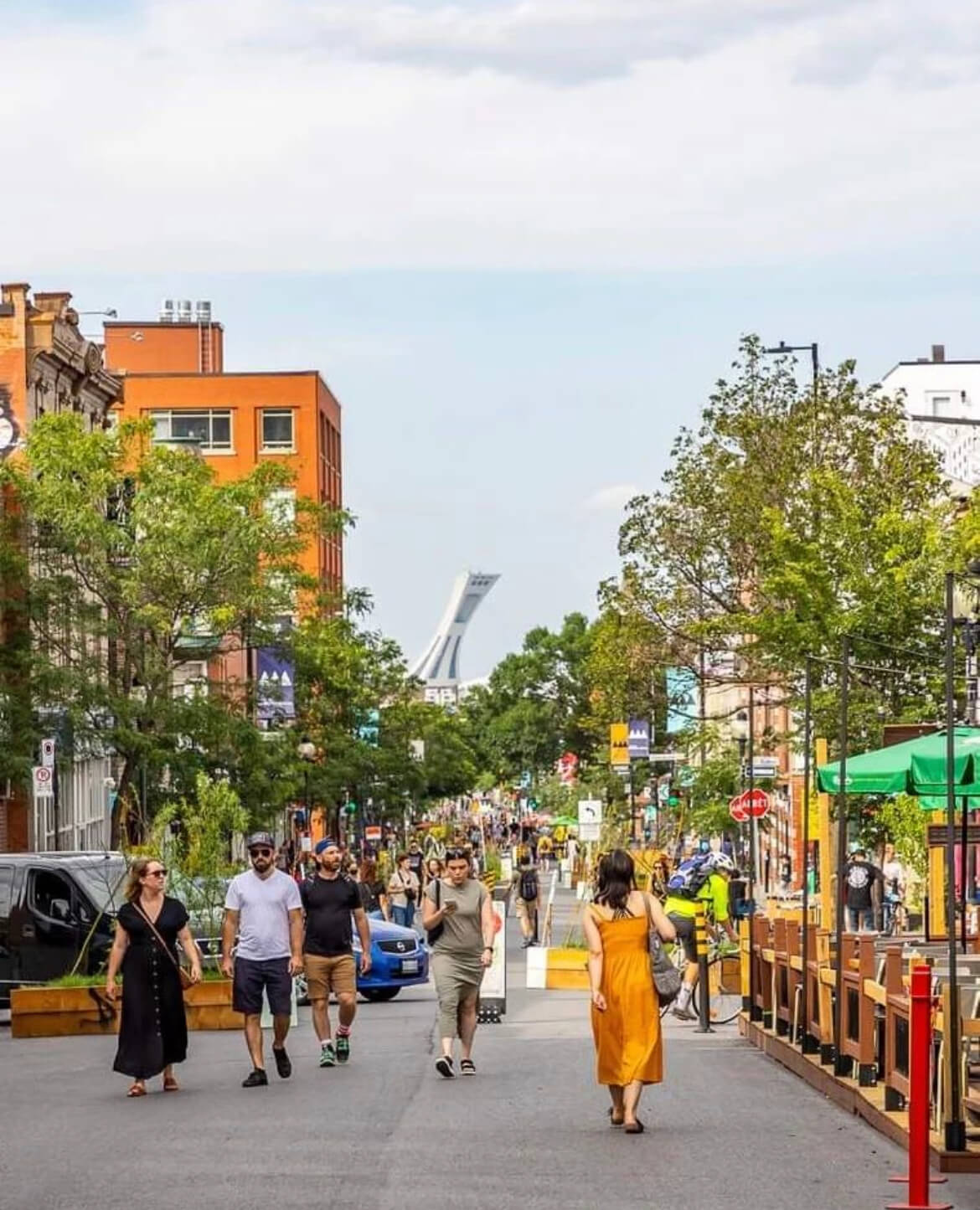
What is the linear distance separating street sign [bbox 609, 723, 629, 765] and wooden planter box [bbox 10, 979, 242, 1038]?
5176 cm

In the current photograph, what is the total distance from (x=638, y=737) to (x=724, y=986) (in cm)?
5054

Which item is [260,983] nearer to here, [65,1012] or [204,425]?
[65,1012]

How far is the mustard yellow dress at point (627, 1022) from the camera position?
14.8 metres

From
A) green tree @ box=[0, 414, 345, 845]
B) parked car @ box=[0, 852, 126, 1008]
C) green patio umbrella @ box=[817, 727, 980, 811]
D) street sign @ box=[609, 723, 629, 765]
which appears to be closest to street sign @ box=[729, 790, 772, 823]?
green tree @ box=[0, 414, 345, 845]

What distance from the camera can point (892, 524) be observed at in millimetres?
41375

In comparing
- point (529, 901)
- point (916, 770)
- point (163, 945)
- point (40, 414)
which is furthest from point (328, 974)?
point (40, 414)

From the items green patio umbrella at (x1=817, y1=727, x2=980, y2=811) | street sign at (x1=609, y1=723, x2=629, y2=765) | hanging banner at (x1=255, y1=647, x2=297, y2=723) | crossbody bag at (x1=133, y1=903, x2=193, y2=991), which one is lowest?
crossbody bag at (x1=133, y1=903, x2=193, y2=991)

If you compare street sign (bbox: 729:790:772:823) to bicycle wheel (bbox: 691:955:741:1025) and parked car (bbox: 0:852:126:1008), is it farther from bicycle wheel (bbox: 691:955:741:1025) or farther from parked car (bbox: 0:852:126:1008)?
parked car (bbox: 0:852:126:1008)

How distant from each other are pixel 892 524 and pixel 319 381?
276ft

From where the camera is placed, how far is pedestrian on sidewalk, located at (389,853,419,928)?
45469 millimetres

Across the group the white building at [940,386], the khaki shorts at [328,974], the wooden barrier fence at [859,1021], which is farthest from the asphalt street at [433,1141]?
the white building at [940,386]

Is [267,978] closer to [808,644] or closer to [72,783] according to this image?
[808,644]

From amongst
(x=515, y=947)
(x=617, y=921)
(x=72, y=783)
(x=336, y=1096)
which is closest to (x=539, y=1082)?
(x=336, y=1096)

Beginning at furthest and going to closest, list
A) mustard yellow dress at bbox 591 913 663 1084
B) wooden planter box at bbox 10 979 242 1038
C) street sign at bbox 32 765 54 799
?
street sign at bbox 32 765 54 799, wooden planter box at bbox 10 979 242 1038, mustard yellow dress at bbox 591 913 663 1084
